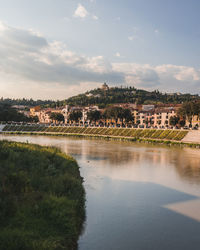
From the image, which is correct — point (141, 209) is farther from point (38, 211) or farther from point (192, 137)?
point (192, 137)

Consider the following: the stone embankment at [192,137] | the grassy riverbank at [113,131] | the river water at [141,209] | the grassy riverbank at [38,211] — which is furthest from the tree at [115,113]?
the grassy riverbank at [38,211]

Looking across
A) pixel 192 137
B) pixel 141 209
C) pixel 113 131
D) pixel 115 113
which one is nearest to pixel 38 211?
pixel 141 209

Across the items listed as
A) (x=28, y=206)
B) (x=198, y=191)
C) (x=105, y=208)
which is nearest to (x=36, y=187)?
(x=28, y=206)

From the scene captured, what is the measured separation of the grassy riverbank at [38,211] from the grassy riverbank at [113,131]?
197 feet

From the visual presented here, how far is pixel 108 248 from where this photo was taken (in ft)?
40.0

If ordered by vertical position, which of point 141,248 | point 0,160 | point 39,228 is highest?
point 0,160

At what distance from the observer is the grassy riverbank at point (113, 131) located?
77.1m

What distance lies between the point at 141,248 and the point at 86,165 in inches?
903

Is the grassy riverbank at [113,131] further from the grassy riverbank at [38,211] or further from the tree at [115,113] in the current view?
the grassy riverbank at [38,211]

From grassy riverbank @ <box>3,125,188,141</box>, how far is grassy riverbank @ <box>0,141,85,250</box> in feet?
197

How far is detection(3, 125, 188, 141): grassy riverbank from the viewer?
3034 inches

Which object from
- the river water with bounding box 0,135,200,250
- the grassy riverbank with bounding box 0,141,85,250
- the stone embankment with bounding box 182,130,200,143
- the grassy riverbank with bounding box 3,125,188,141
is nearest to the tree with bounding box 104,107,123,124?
the grassy riverbank with bounding box 3,125,188,141

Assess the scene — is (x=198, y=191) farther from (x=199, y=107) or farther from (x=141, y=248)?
(x=199, y=107)

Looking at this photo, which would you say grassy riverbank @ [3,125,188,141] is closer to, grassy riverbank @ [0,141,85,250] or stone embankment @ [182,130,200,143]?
stone embankment @ [182,130,200,143]
